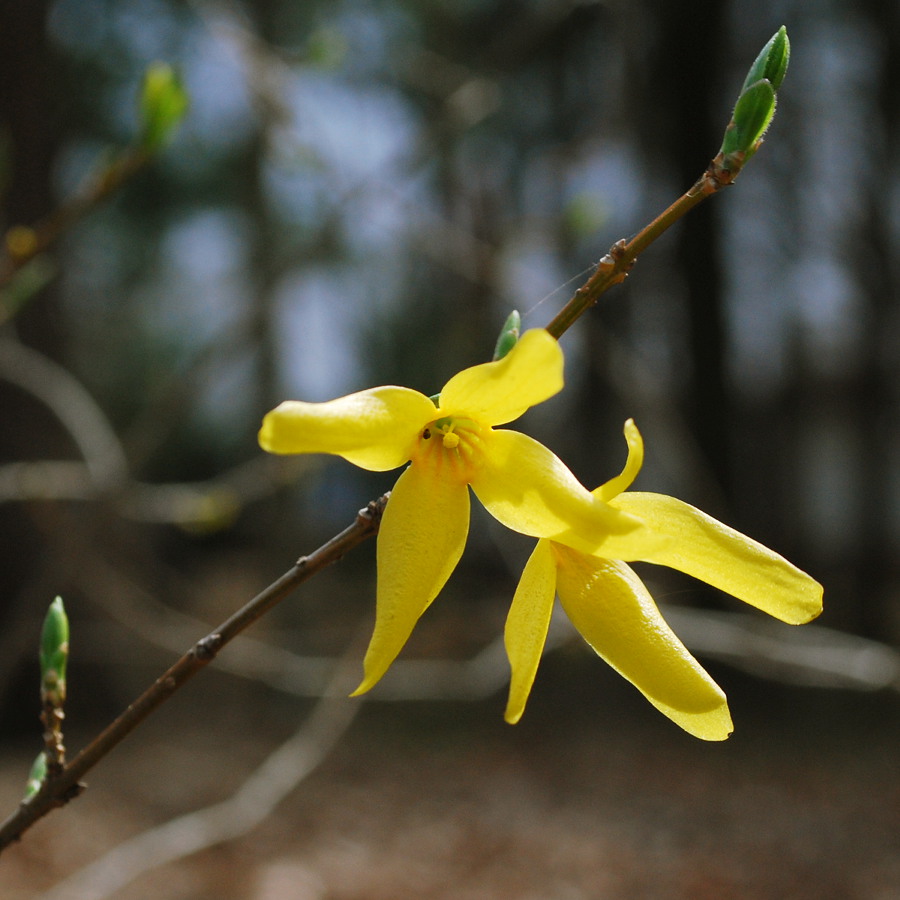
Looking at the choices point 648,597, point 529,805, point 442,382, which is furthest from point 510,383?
point 442,382

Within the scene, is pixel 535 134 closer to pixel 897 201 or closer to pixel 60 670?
pixel 897 201

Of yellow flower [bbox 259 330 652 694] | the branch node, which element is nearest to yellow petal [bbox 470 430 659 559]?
yellow flower [bbox 259 330 652 694]

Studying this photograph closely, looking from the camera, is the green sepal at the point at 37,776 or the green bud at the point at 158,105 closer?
the green sepal at the point at 37,776

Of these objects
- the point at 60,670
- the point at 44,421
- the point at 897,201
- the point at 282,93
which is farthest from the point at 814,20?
the point at 60,670

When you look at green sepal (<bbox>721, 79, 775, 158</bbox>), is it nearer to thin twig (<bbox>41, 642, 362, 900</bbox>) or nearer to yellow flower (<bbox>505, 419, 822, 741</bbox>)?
yellow flower (<bbox>505, 419, 822, 741</bbox>)

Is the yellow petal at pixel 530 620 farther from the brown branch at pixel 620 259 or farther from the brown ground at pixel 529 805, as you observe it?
the brown ground at pixel 529 805

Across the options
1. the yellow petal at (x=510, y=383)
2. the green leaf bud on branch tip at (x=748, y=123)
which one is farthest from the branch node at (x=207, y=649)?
the green leaf bud on branch tip at (x=748, y=123)
